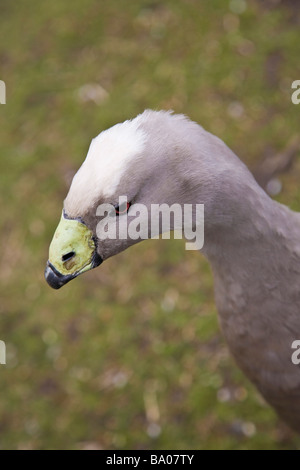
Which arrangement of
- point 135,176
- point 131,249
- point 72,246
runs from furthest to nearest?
point 131,249, point 72,246, point 135,176

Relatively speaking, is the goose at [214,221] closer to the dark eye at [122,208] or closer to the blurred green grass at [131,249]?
the dark eye at [122,208]

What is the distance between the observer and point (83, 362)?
309cm

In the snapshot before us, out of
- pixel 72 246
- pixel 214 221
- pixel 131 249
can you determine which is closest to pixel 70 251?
pixel 72 246

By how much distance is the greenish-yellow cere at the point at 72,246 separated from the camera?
1.59m

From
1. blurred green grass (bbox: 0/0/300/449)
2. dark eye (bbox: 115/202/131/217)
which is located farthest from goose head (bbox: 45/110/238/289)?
→ blurred green grass (bbox: 0/0/300/449)

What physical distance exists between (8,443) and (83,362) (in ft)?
1.79

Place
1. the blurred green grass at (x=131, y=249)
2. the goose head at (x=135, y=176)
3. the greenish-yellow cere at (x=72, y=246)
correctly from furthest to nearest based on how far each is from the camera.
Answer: the blurred green grass at (x=131, y=249) → the greenish-yellow cere at (x=72, y=246) → the goose head at (x=135, y=176)

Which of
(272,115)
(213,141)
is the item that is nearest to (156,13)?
(272,115)

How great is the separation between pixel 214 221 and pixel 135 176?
275 millimetres

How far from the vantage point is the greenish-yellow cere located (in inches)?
62.7

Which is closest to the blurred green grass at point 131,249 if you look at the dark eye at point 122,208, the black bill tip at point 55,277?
the black bill tip at point 55,277

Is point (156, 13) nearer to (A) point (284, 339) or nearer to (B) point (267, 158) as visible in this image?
(B) point (267, 158)

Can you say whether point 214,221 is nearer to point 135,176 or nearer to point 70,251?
point 135,176

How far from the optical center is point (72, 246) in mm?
1615
